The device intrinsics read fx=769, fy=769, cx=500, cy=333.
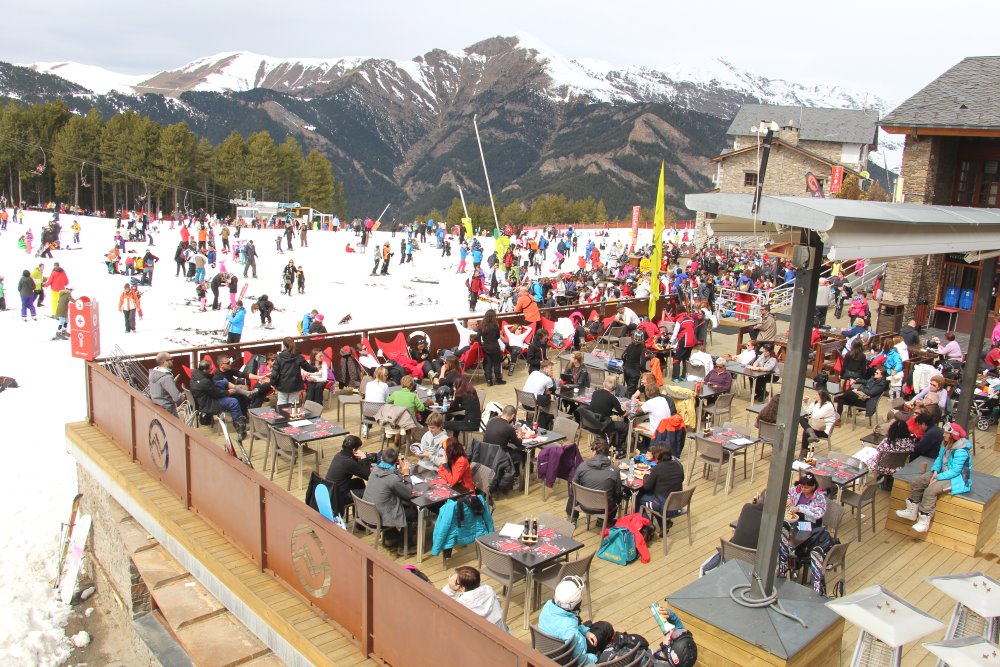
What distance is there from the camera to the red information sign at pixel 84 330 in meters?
10.9

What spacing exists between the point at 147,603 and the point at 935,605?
9.40 metres

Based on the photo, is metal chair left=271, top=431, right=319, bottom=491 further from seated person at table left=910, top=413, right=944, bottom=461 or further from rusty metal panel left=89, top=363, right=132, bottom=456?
seated person at table left=910, top=413, right=944, bottom=461

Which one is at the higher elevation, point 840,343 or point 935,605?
point 840,343

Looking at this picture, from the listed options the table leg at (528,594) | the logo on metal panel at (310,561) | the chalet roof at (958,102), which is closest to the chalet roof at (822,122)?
the chalet roof at (958,102)

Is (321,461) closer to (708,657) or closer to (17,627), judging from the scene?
(17,627)

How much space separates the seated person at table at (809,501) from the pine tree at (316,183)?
8513 centimetres

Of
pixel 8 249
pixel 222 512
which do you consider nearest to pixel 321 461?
pixel 222 512

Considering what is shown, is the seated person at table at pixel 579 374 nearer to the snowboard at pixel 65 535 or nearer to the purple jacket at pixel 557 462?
the purple jacket at pixel 557 462

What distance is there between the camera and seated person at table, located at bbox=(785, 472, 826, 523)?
7484 millimetres

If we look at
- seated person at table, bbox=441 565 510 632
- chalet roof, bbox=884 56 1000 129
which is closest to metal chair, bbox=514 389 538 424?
seated person at table, bbox=441 565 510 632

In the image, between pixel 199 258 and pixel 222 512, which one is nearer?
pixel 222 512

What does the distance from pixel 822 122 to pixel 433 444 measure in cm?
6129

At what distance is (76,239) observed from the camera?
36.9 meters

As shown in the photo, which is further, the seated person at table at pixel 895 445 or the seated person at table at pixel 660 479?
the seated person at table at pixel 895 445
